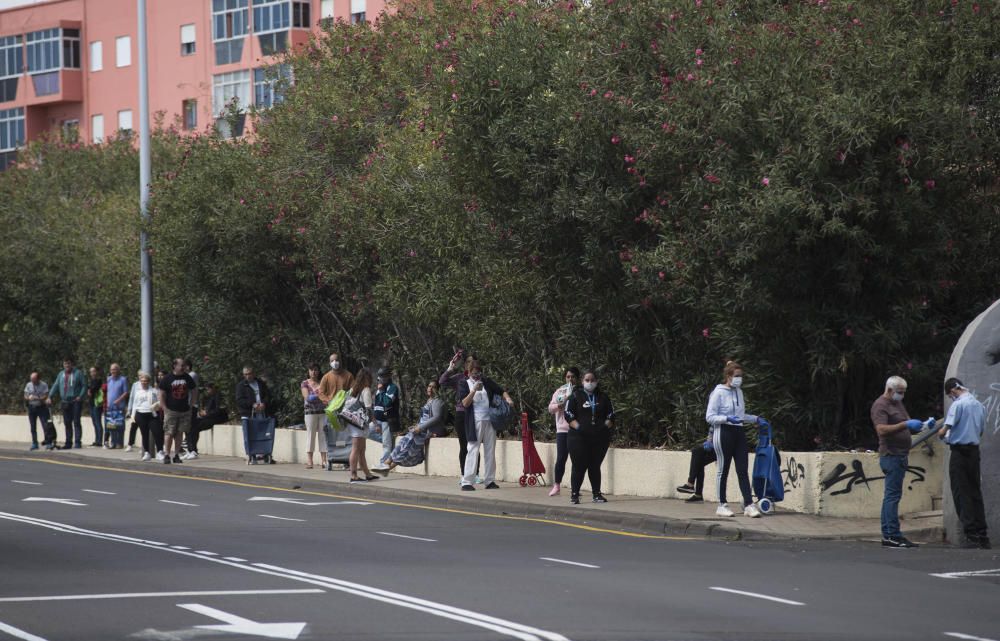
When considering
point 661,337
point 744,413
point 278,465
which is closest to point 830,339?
point 744,413

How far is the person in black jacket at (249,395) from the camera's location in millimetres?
28906

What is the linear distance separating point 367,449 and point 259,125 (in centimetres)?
753

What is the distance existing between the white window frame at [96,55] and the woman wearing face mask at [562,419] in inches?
1976

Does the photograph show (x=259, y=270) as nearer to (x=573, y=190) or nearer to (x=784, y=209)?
(x=573, y=190)

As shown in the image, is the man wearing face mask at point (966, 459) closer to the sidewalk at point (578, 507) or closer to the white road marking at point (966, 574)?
the sidewalk at point (578, 507)

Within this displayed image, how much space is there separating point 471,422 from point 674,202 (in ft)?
16.7

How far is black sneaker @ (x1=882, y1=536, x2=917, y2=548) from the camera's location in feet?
53.2

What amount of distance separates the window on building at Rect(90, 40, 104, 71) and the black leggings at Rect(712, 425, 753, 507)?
176 ft

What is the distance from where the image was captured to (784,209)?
17094 mm

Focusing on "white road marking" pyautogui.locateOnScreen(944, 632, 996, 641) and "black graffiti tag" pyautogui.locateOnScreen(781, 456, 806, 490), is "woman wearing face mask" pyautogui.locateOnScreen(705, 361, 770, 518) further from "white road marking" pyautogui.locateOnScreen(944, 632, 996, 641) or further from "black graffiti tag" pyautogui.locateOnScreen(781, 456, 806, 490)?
"white road marking" pyautogui.locateOnScreen(944, 632, 996, 641)

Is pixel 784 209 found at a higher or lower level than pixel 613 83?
lower

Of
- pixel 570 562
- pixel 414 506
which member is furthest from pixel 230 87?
pixel 570 562

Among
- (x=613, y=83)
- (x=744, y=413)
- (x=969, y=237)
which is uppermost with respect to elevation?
(x=613, y=83)

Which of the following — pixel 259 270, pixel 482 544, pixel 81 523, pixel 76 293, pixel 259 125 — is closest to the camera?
pixel 482 544
